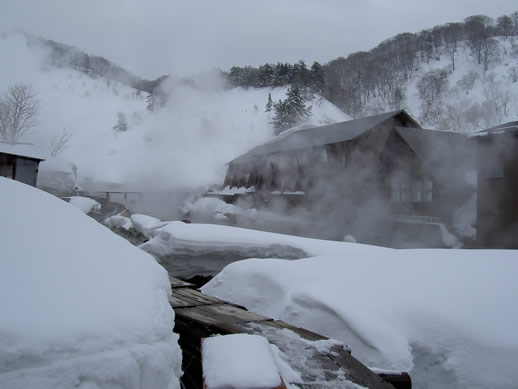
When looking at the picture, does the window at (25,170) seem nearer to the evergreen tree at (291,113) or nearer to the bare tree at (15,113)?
the bare tree at (15,113)

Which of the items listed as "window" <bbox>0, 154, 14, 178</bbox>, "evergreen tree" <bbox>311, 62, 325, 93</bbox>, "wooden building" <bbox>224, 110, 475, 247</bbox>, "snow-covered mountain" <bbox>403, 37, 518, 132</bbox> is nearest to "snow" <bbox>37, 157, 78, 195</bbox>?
"window" <bbox>0, 154, 14, 178</bbox>

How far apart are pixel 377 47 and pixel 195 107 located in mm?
26240

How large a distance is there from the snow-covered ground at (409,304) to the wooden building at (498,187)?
6801 mm

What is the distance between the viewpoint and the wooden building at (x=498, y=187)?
9.12m

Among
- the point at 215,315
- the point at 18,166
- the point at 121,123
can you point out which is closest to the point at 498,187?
the point at 215,315

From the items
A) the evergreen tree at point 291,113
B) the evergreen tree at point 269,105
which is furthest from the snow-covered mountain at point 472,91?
the evergreen tree at point 269,105

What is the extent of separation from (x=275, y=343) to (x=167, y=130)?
39548 millimetres

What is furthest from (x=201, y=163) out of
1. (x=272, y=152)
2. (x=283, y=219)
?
(x=283, y=219)

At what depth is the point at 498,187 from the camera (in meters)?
9.41

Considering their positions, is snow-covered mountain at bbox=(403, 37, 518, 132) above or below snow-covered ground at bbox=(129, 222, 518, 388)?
above

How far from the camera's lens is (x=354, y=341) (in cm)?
238

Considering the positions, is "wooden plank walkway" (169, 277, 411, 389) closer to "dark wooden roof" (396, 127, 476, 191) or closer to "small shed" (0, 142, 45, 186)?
"dark wooden roof" (396, 127, 476, 191)

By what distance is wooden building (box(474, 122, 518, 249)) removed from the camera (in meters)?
9.12

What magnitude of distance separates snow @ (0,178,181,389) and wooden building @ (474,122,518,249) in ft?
34.2
